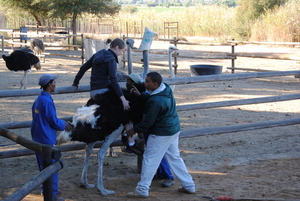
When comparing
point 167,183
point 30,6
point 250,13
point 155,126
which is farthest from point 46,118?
point 30,6

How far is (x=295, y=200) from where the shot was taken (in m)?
3.54

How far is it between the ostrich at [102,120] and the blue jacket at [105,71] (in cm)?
13

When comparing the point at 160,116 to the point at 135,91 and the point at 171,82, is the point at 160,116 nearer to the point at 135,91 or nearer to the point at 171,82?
the point at 135,91

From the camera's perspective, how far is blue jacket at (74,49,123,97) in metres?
3.74

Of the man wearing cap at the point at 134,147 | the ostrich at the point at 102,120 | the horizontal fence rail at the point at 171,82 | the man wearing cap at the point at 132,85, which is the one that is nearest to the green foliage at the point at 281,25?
the horizontal fence rail at the point at 171,82

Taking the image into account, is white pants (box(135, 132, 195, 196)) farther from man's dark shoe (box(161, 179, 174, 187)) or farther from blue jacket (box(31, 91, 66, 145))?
blue jacket (box(31, 91, 66, 145))

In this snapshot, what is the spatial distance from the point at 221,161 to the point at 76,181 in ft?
6.69

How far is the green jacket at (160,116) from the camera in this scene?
11.7 feet

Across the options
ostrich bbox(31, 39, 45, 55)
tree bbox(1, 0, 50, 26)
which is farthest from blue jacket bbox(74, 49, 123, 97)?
tree bbox(1, 0, 50, 26)

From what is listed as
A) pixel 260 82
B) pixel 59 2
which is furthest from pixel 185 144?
pixel 59 2

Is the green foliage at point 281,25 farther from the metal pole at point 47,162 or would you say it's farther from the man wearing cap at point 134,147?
the metal pole at point 47,162

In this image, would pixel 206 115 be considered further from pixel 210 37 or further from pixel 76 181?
pixel 210 37

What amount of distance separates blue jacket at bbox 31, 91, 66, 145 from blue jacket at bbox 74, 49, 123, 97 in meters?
0.63

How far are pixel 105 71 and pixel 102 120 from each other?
570 mm
